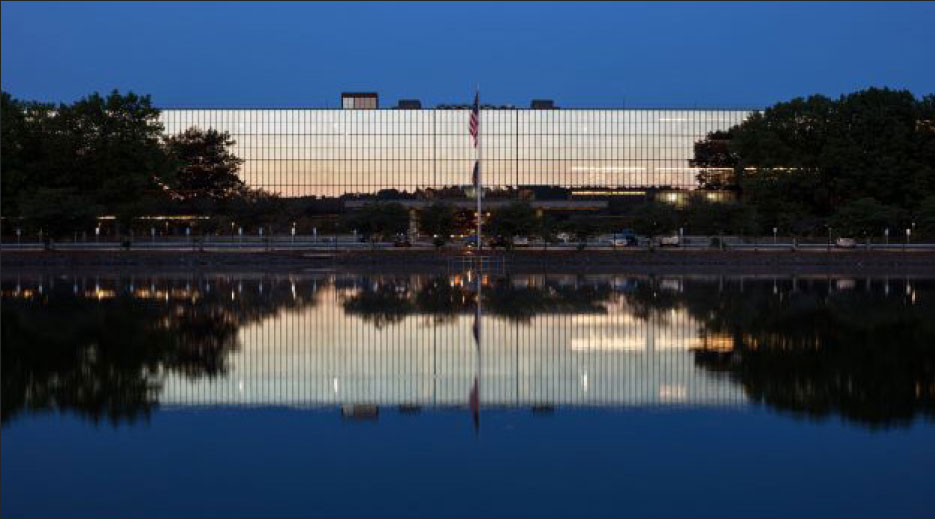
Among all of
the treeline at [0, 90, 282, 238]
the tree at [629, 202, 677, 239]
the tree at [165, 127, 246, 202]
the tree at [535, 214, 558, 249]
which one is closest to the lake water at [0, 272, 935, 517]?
the tree at [535, 214, 558, 249]

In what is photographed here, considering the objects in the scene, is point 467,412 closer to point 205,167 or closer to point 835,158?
point 835,158

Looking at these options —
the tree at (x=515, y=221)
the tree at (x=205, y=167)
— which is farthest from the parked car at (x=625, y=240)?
the tree at (x=205, y=167)

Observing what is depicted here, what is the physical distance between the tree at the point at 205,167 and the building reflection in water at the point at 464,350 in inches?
2189

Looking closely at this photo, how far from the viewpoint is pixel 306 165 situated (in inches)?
4449

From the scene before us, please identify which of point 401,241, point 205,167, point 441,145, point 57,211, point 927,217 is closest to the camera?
point 57,211

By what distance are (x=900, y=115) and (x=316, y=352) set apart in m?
71.1

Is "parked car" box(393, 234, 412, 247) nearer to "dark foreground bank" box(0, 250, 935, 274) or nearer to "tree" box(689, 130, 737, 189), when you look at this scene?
"dark foreground bank" box(0, 250, 935, 274)

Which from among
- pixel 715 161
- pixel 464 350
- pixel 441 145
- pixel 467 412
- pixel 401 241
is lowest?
pixel 467 412

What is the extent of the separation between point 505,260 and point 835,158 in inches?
1287

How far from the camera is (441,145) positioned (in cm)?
11300

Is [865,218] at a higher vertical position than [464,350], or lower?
higher

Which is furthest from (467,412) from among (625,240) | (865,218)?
(625,240)

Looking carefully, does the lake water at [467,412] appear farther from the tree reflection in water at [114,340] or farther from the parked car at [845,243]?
the parked car at [845,243]

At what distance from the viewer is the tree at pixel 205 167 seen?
319 ft
